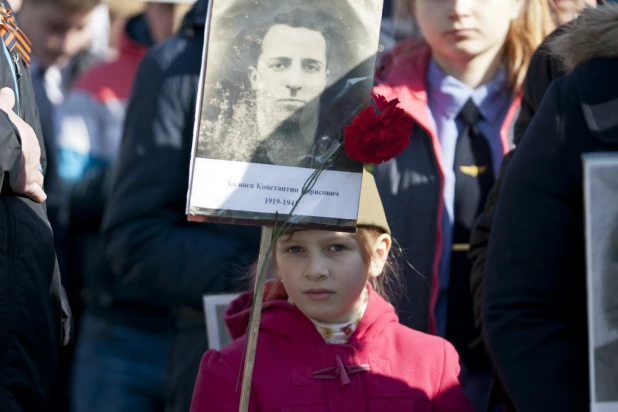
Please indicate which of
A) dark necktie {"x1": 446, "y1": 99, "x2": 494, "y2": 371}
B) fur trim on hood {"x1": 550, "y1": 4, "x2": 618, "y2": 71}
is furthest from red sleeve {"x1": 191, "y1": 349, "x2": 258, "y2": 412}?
fur trim on hood {"x1": 550, "y1": 4, "x2": 618, "y2": 71}

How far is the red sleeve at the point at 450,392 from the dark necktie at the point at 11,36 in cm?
130

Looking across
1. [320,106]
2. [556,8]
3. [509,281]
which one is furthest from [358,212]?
[556,8]

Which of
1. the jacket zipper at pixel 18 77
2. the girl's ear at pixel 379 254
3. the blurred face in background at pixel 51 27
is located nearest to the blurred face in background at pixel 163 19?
the blurred face in background at pixel 51 27

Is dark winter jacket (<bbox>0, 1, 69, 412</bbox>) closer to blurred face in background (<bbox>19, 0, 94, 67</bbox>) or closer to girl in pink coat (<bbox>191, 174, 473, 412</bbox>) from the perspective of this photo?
girl in pink coat (<bbox>191, 174, 473, 412</bbox>)

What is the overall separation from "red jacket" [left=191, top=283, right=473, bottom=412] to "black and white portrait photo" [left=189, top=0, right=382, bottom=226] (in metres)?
0.41

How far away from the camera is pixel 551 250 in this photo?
7.84 feet

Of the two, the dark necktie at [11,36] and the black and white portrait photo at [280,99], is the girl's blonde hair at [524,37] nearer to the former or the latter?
the black and white portrait photo at [280,99]

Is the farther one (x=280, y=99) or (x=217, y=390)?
(x=217, y=390)

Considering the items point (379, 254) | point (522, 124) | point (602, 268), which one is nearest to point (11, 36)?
point (379, 254)

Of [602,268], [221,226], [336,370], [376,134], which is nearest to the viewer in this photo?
[602,268]

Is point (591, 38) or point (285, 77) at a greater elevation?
point (591, 38)

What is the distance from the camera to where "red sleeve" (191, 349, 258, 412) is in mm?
2826

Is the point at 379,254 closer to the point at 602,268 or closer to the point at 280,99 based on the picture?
the point at 280,99

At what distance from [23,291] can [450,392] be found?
1060 mm
